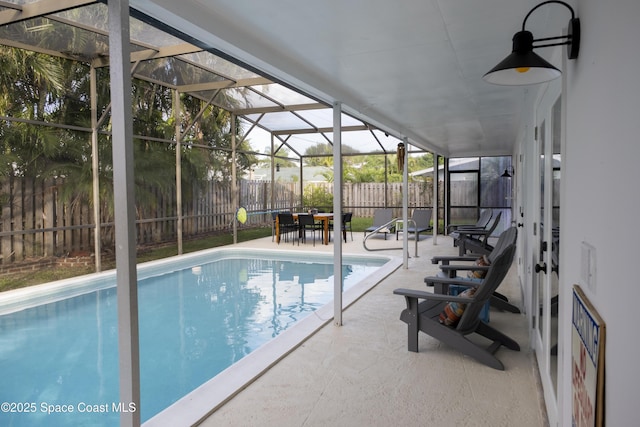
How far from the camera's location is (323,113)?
37.0ft

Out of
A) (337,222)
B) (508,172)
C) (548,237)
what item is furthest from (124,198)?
(508,172)

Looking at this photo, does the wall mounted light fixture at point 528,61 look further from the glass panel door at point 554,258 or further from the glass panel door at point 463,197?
the glass panel door at point 463,197

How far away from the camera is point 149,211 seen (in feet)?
32.1

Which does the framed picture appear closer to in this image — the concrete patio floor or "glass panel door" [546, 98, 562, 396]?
"glass panel door" [546, 98, 562, 396]

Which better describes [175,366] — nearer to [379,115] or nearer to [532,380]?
[532,380]

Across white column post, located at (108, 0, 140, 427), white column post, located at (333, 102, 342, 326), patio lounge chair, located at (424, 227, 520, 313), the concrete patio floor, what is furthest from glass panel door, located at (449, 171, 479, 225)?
white column post, located at (108, 0, 140, 427)

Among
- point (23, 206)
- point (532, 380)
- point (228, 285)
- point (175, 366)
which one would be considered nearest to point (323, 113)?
point (228, 285)

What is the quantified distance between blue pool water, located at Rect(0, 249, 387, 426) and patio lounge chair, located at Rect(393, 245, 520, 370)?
177 centimetres

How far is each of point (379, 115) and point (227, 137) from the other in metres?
7.70

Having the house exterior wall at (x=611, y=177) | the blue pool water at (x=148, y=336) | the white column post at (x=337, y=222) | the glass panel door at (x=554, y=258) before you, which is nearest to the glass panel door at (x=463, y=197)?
the blue pool water at (x=148, y=336)

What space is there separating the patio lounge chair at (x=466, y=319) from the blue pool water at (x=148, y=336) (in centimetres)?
177

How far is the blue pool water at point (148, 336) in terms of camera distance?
3350 millimetres

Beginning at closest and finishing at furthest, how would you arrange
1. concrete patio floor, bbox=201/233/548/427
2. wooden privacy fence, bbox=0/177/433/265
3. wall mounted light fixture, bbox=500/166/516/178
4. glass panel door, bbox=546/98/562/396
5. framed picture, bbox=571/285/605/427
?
framed picture, bbox=571/285/605/427, glass panel door, bbox=546/98/562/396, concrete patio floor, bbox=201/233/548/427, wooden privacy fence, bbox=0/177/433/265, wall mounted light fixture, bbox=500/166/516/178

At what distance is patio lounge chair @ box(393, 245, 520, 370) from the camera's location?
331 centimetres
